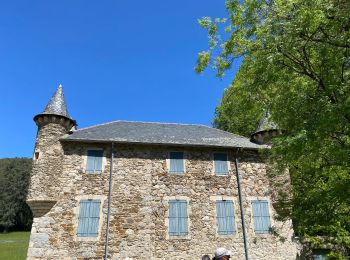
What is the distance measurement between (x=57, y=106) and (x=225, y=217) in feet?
31.0

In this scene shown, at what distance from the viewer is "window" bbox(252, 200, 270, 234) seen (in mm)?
14062

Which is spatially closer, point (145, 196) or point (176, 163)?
point (145, 196)

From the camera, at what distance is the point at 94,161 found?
14227mm

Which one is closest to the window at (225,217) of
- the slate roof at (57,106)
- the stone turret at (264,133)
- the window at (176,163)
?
the window at (176,163)

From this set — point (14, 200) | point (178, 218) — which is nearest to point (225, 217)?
point (178, 218)

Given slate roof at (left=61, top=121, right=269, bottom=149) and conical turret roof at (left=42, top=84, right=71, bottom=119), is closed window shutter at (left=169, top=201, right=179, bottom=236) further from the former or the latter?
conical turret roof at (left=42, top=84, right=71, bottom=119)

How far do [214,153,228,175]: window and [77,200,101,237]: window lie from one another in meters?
5.64

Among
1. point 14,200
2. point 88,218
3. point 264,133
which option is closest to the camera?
point 88,218

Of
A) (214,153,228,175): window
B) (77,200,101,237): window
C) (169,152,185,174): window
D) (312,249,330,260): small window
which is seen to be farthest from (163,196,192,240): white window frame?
(312,249,330,260): small window

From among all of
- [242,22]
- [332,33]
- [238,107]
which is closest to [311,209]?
[238,107]

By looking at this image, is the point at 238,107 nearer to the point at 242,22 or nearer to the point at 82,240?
the point at 242,22

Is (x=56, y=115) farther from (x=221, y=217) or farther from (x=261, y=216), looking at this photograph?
(x=261, y=216)

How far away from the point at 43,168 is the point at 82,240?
348 cm

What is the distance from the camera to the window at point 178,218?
13.4 m
